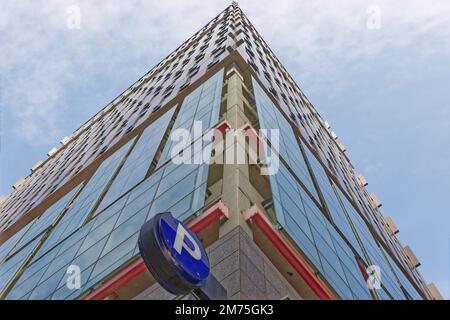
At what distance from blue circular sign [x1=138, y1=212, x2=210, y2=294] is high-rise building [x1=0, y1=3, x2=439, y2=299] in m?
2.96

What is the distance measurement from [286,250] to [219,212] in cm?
221

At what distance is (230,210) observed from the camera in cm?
1600

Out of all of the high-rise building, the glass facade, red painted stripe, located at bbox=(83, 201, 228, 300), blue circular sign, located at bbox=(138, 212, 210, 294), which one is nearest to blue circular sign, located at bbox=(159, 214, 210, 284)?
blue circular sign, located at bbox=(138, 212, 210, 294)

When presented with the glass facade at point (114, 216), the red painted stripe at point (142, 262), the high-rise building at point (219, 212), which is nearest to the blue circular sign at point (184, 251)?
the high-rise building at point (219, 212)

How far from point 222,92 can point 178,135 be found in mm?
4770

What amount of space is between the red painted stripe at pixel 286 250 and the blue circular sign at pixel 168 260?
5630mm

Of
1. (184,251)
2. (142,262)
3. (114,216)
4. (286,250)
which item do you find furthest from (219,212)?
(114,216)

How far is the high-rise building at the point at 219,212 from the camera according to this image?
1546 centimetres

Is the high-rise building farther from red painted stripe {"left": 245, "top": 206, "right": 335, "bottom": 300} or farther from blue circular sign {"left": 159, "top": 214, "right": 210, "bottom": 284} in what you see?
blue circular sign {"left": 159, "top": 214, "right": 210, "bottom": 284}

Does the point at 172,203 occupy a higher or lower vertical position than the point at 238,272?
higher

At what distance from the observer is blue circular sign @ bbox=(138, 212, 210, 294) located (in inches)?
352
